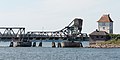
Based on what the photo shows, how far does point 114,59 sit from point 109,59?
3.09ft

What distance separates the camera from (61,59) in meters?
108

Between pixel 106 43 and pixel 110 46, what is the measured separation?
3.57 metres

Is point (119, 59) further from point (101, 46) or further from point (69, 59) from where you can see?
point (101, 46)

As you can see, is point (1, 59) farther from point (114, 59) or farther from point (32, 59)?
point (114, 59)

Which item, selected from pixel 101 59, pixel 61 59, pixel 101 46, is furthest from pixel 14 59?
pixel 101 46

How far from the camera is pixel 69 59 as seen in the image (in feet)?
351

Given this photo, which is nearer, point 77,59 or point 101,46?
point 77,59

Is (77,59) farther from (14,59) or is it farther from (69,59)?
(14,59)

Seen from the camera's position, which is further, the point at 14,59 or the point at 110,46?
the point at 110,46

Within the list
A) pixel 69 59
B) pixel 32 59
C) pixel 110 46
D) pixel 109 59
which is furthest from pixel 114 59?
pixel 110 46

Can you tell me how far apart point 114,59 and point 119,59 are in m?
1.35

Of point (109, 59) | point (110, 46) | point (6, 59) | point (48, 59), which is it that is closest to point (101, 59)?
point (109, 59)

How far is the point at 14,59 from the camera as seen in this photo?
4190 inches

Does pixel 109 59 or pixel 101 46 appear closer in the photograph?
pixel 109 59
